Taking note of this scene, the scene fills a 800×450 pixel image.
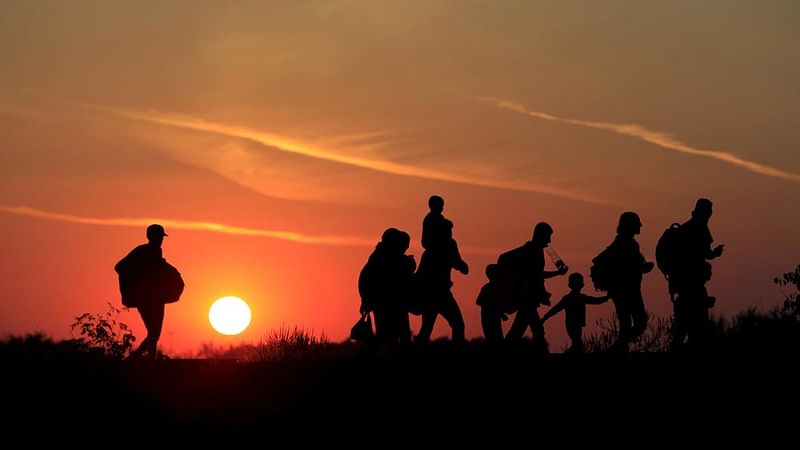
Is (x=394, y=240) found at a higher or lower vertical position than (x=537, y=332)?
higher

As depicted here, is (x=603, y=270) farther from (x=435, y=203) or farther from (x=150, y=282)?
(x=150, y=282)

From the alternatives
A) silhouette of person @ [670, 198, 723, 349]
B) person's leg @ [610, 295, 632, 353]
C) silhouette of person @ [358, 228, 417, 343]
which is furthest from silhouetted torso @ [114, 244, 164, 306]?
silhouette of person @ [670, 198, 723, 349]

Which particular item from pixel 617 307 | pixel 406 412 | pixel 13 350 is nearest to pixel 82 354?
pixel 13 350

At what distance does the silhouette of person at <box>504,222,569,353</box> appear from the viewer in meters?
23.4

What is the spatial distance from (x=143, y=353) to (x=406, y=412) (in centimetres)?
638

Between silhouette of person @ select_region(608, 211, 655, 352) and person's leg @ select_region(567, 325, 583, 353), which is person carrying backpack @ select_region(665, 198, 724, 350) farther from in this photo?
person's leg @ select_region(567, 325, 583, 353)

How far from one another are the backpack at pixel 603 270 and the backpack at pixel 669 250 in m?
0.73

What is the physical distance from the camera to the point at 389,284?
2319cm

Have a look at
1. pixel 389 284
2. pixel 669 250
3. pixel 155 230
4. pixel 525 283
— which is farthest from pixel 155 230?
pixel 669 250

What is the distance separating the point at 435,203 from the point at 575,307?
2.56m

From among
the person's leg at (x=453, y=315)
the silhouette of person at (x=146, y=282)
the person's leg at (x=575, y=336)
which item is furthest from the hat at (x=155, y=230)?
the person's leg at (x=575, y=336)

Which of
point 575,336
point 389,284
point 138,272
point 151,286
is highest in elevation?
point 138,272

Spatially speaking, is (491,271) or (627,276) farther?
(491,271)

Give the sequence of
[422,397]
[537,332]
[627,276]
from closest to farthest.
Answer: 1. [422,397]
2. [627,276]
3. [537,332]
